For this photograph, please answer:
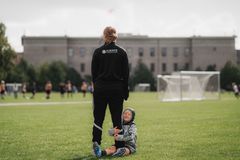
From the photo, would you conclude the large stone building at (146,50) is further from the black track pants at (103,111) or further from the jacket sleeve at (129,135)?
the black track pants at (103,111)

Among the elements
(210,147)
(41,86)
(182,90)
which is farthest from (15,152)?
(41,86)

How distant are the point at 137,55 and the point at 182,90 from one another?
58.2 meters

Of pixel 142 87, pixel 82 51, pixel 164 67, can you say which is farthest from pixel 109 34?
pixel 164 67

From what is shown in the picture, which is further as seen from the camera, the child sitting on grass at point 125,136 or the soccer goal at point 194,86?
the soccer goal at point 194,86

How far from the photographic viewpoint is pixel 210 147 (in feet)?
30.9

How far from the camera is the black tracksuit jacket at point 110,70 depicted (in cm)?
841

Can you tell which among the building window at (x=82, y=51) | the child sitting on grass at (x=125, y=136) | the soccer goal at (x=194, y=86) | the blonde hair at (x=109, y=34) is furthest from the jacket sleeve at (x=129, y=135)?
the building window at (x=82, y=51)

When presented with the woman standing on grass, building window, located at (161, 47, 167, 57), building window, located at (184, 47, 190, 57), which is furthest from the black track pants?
building window, located at (161, 47, 167, 57)

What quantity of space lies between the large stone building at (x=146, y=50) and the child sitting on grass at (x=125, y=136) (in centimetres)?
9506

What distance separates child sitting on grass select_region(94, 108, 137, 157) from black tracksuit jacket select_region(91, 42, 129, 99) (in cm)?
54

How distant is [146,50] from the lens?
108750 mm

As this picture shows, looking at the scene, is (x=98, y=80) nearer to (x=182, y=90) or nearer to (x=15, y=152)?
(x=15, y=152)

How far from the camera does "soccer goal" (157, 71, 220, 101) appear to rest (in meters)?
50.8

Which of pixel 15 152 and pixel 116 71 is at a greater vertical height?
pixel 116 71
